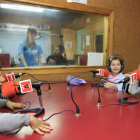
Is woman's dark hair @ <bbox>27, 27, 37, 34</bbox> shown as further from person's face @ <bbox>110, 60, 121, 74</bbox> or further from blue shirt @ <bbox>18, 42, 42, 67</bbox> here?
person's face @ <bbox>110, 60, 121, 74</bbox>

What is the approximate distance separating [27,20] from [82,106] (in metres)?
1.20

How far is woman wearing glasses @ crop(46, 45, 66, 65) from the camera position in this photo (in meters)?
1.56

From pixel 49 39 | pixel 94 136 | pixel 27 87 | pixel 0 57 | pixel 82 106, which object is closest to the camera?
pixel 94 136

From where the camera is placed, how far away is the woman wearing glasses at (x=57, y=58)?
156 centimetres

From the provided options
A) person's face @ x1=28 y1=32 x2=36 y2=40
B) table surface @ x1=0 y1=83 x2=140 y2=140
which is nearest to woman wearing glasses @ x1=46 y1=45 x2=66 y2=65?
person's face @ x1=28 y1=32 x2=36 y2=40

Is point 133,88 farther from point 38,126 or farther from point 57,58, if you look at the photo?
point 57,58

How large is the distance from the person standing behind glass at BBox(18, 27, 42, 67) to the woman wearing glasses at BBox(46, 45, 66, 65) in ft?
0.44

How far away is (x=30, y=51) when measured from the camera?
4.92 ft

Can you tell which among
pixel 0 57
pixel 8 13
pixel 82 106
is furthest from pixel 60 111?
pixel 8 13

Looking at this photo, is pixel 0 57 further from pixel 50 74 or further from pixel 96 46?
pixel 96 46

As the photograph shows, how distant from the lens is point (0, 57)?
133 centimetres

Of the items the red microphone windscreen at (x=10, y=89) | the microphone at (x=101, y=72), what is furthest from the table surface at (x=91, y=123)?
the microphone at (x=101, y=72)

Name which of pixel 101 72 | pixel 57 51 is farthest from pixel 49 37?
pixel 101 72

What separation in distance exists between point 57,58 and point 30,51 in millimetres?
334
